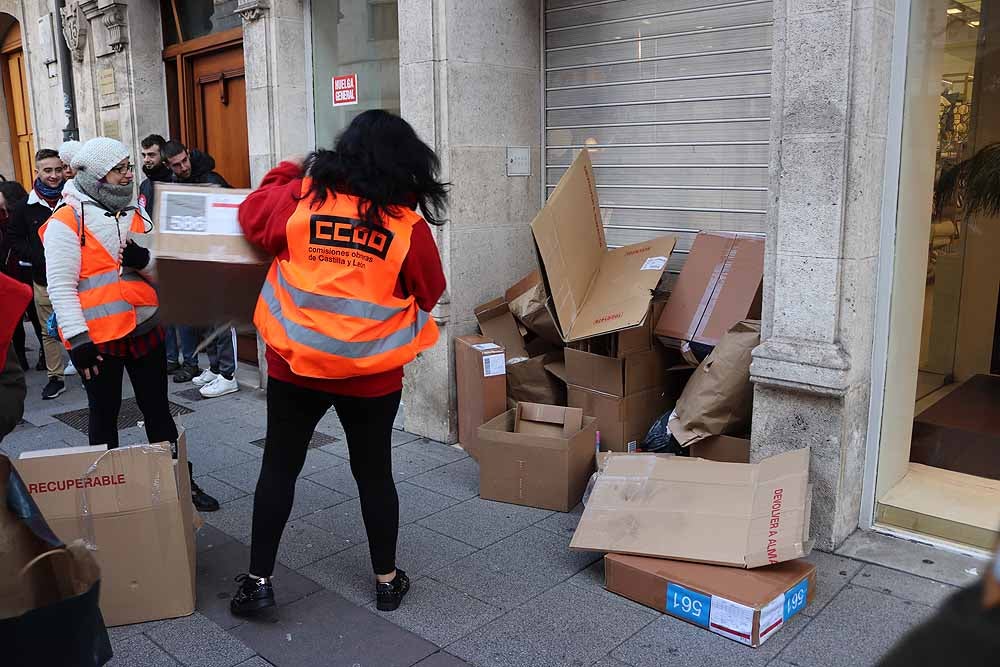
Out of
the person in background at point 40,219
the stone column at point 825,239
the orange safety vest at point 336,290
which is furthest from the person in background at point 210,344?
the stone column at point 825,239

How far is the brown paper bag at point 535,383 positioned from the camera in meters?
5.03

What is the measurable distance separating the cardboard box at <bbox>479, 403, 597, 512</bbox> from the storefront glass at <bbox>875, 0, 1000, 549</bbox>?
1.34m

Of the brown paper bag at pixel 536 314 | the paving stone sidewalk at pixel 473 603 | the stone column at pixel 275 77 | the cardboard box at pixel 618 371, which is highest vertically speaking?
the stone column at pixel 275 77

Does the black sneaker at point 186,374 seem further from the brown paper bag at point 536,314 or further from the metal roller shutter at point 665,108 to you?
the metal roller shutter at point 665,108

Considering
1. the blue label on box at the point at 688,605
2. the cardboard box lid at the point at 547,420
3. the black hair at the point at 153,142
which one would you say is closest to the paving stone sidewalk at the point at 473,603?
the blue label on box at the point at 688,605

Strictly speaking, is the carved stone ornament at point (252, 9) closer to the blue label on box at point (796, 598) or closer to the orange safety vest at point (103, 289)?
the orange safety vest at point (103, 289)

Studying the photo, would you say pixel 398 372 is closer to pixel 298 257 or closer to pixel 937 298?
pixel 298 257

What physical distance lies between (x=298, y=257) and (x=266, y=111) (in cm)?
395

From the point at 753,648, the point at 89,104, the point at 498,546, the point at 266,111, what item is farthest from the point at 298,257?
the point at 89,104

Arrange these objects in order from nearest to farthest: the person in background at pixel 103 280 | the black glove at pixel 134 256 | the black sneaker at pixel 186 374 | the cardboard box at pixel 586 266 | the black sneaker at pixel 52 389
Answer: the person in background at pixel 103 280, the black glove at pixel 134 256, the cardboard box at pixel 586 266, the black sneaker at pixel 52 389, the black sneaker at pixel 186 374

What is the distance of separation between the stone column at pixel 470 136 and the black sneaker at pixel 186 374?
248 centimetres

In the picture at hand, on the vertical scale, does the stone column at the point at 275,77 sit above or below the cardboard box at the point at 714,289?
above

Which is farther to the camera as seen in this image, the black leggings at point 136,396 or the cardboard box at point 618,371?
the cardboard box at point 618,371

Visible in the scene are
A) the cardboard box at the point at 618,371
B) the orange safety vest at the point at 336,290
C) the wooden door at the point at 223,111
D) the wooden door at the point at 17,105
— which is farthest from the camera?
the wooden door at the point at 17,105
